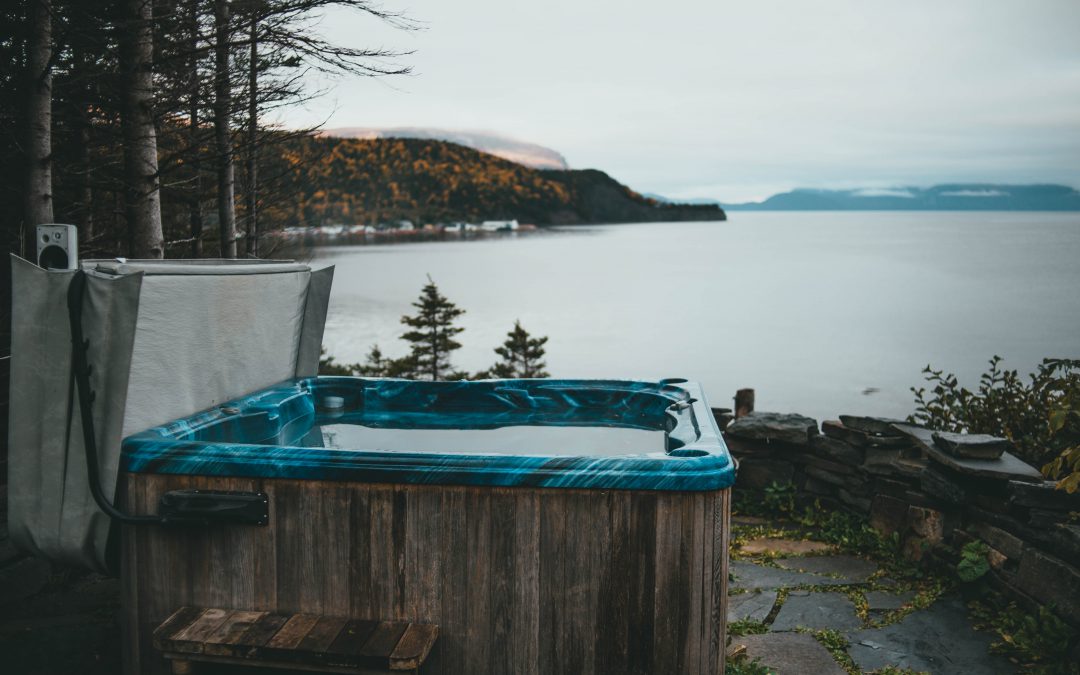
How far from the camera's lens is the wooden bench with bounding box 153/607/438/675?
2.02 m

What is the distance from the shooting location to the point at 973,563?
11.2 feet

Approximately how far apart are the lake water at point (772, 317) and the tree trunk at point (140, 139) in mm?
1184

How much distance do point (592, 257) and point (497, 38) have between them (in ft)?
171

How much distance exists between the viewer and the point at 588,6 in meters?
15.3

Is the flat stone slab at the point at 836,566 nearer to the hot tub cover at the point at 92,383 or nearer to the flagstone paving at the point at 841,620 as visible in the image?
the flagstone paving at the point at 841,620

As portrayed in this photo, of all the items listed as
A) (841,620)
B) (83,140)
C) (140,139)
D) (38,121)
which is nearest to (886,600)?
(841,620)

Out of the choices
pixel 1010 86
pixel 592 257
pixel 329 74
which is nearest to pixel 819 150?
pixel 592 257

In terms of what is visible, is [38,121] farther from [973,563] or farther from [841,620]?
[973,563]

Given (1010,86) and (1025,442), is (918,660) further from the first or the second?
(1010,86)

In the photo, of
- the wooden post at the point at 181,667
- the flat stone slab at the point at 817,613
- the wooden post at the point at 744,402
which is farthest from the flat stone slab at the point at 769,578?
the wooden post at the point at 181,667

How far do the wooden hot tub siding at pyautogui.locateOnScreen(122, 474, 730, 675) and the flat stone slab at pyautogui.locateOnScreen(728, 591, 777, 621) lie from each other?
3.81 ft

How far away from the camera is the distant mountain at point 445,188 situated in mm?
30234

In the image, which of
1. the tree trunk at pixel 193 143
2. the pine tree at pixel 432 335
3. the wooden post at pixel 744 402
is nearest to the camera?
the tree trunk at pixel 193 143

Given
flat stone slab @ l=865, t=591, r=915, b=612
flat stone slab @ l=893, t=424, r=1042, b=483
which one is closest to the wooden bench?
flat stone slab @ l=865, t=591, r=915, b=612
